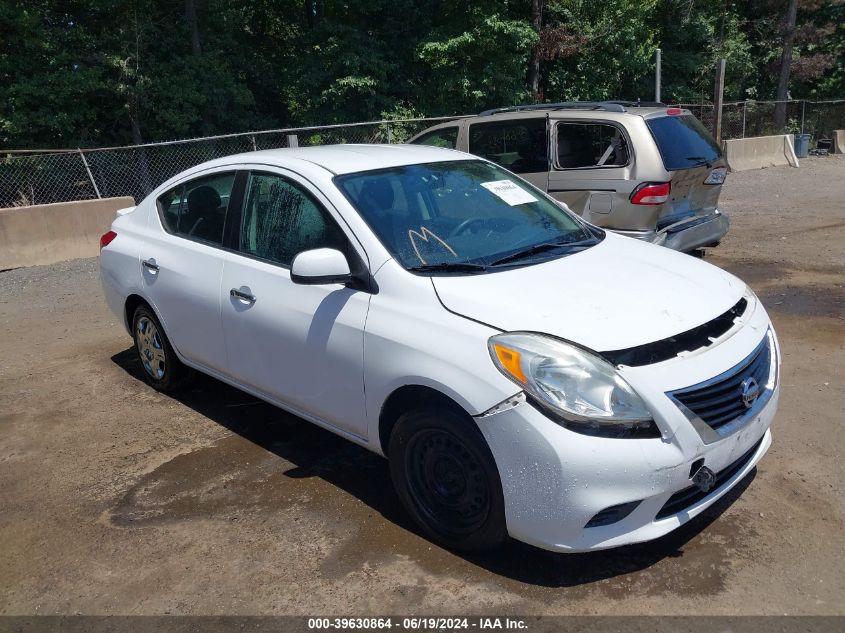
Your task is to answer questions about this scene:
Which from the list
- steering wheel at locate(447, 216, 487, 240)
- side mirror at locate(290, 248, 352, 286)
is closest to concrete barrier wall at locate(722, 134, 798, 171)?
steering wheel at locate(447, 216, 487, 240)

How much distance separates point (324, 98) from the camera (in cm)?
2367

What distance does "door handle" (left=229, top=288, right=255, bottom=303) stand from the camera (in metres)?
4.09

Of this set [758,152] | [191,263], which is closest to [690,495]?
[191,263]

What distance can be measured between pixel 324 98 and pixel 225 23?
17.8 feet

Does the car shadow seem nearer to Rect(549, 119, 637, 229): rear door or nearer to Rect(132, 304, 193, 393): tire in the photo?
Rect(132, 304, 193, 393): tire

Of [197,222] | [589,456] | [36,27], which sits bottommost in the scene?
[589,456]

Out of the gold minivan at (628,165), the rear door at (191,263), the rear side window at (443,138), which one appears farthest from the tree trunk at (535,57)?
the rear door at (191,263)

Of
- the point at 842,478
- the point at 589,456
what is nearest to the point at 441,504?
Answer: the point at 589,456

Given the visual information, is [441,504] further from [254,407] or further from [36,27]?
[36,27]

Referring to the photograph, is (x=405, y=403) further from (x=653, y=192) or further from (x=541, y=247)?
(x=653, y=192)

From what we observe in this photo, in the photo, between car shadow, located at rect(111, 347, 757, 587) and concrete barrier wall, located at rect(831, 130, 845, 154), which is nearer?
car shadow, located at rect(111, 347, 757, 587)

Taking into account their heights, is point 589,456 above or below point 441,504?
above

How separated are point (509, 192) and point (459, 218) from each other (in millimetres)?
533

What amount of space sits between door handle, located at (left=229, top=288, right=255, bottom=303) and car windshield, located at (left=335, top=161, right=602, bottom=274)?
2.66 ft
